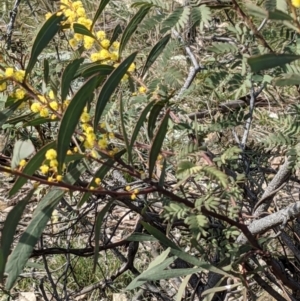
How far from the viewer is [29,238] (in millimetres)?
1110

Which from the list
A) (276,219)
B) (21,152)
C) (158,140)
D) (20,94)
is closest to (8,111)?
(20,94)

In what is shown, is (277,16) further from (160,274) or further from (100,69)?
(160,274)

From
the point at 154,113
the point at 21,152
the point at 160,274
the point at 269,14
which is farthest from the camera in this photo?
the point at 160,274

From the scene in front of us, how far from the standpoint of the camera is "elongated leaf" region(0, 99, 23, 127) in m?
1.10

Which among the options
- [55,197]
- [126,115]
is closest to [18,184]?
[55,197]

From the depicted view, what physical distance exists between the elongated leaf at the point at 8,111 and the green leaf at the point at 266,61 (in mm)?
478

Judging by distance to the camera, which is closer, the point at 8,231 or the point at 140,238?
the point at 8,231

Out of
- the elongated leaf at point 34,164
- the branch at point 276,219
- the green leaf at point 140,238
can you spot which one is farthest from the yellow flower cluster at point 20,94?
the branch at point 276,219

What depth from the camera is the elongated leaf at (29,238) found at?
109 cm

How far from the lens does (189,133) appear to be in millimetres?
Answer: 1437

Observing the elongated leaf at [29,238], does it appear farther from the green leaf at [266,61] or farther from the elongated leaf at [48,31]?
the green leaf at [266,61]

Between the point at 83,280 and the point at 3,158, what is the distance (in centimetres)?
Answer: 100

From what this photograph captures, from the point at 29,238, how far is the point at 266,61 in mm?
537

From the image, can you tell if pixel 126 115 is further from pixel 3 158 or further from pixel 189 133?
pixel 3 158
